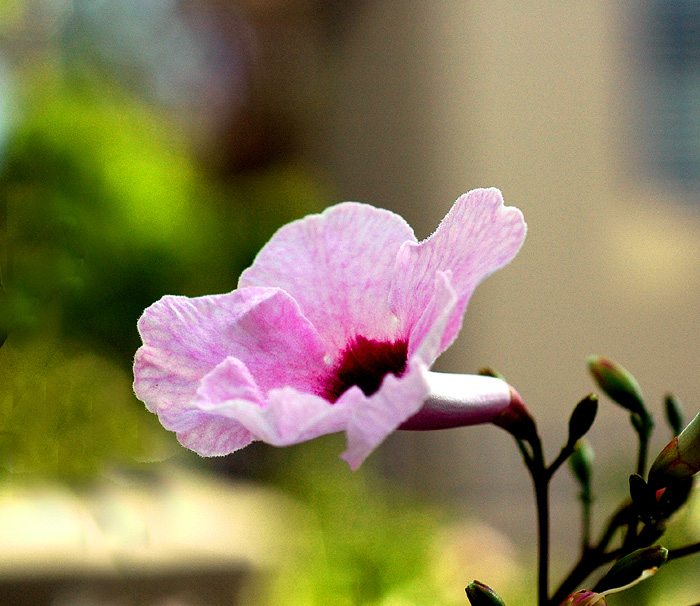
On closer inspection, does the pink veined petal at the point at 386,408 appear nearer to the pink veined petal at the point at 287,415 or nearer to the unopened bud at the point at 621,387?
the pink veined petal at the point at 287,415

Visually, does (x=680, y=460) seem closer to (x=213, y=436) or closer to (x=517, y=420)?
(x=517, y=420)

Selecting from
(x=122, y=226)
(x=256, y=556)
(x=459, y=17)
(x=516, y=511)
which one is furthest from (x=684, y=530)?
(x=459, y=17)

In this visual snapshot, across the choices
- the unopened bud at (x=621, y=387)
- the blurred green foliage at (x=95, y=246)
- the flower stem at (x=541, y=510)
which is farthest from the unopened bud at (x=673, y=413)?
the blurred green foliage at (x=95, y=246)

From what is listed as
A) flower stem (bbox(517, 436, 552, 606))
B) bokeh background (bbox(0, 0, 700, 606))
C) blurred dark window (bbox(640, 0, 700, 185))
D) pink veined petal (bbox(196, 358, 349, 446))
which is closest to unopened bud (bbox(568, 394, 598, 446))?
flower stem (bbox(517, 436, 552, 606))

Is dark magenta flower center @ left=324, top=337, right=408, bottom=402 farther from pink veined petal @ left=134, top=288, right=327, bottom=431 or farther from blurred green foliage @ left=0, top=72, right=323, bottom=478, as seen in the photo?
blurred green foliage @ left=0, top=72, right=323, bottom=478

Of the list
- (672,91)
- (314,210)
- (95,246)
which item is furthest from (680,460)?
(672,91)

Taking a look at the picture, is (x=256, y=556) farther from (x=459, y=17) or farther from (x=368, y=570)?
(x=459, y=17)
